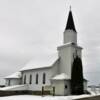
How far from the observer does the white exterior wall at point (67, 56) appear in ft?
119

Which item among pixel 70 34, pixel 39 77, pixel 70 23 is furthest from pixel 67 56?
pixel 39 77

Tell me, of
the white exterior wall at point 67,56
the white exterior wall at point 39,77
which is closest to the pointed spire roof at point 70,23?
the white exterior wall at point 67,56

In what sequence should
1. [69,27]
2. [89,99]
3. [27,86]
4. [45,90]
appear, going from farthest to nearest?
[27,86] < [69,27] < [45,90] < [89,99]

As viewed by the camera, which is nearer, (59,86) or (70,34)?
(59,86)

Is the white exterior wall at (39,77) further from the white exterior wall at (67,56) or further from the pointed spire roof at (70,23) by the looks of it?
the pointed spire roof at (70,23)

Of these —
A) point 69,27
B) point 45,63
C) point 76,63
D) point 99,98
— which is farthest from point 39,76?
point 99,98

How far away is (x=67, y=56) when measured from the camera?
37000mm

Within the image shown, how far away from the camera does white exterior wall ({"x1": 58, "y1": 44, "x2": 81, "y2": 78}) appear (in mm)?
36406

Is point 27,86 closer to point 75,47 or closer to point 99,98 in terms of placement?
point 75,47

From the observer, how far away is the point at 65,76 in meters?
35.4

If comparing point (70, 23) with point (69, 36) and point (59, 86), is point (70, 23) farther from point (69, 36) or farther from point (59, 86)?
point (59, 86)

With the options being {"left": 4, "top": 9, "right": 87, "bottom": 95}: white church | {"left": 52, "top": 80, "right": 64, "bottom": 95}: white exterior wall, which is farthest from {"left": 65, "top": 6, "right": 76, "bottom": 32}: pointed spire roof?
A: {"left": 52, "top": 80, "right": 64, "bottom": 95}: white exterior wall

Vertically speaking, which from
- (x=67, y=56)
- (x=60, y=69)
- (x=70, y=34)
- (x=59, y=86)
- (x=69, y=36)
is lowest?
(x=59, y=86)

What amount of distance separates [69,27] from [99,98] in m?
15.9
